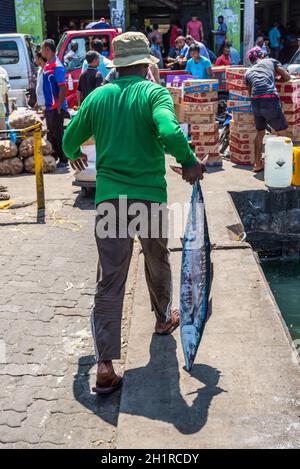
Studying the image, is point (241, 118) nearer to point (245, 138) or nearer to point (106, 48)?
point (245, 138)

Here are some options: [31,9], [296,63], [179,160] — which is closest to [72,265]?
[179,160]

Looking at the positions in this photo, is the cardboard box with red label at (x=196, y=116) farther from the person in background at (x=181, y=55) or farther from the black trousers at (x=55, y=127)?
the person in background at (x=181, y=55)

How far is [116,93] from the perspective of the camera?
3357 millimetres

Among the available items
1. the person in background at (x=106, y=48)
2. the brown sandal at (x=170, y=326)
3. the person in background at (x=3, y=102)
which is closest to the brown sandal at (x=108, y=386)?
the brown sandal at (x=170, y=326)

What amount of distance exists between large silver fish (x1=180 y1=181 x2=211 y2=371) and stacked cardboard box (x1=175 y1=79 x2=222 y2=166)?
5.51 meters

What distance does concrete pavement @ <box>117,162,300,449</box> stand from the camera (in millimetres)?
2998

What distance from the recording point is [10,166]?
9.38 metres

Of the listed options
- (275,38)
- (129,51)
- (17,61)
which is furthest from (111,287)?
(275,38)

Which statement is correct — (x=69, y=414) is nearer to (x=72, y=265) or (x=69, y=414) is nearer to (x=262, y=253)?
(x=72, y=265)

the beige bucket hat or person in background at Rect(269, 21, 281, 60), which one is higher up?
person in background at Rect(269, 21, 281, 60)

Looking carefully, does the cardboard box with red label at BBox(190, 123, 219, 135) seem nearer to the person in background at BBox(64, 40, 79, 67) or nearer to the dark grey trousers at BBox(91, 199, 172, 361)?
the dark grey trousers at BBox(91, 199, 172, 361)

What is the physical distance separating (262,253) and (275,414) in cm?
491

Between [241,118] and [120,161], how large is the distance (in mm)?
5916

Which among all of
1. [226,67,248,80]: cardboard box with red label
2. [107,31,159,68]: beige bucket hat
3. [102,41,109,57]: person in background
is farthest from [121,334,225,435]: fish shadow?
[102,41,109,57]: person in background
